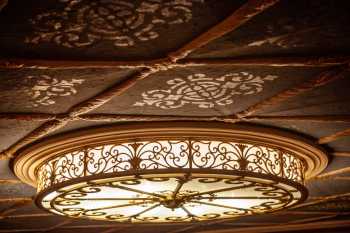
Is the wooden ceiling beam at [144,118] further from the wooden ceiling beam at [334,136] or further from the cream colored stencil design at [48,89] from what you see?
the wooden ceiling beam at [334,136]

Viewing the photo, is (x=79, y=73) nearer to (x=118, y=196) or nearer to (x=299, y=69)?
(x=299, y=69)

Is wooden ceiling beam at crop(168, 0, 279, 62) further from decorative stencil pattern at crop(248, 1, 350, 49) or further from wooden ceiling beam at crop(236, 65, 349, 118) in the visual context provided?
wooden ceiling beam at crop(236, 65, 349, 118)

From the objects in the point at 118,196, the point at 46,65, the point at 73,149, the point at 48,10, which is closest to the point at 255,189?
the point at 118,196

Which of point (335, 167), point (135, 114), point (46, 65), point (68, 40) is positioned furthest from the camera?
point (335, 167)

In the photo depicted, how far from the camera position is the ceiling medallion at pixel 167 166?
4574 mm

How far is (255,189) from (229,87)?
1414 millimetres

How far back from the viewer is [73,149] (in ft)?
16.1

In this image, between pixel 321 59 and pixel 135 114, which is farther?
pixel 135 114

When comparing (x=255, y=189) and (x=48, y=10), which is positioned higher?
(x=48, y=10)

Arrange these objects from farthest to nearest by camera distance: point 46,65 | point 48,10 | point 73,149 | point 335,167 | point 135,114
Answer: point 335,167, point 73,149, point 135,114, point 46,65, point 48,10

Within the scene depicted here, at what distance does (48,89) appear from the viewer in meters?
3.86

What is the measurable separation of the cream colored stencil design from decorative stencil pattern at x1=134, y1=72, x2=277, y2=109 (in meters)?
0.49

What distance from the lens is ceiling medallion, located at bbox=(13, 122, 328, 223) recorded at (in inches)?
180

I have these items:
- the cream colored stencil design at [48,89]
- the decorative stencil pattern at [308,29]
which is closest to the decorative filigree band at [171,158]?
the cream colored stencil design at [48,89]
